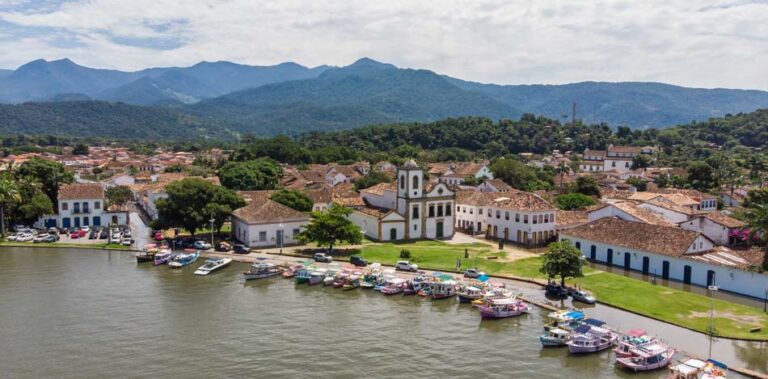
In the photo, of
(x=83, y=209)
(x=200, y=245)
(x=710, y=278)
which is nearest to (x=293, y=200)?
(x=200, y=245)

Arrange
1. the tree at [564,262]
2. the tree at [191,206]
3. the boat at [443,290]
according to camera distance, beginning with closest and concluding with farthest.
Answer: the tree at [564,262], the boat at [443,290], the tree at [191,206]

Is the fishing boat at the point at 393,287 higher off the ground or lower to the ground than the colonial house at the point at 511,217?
lower

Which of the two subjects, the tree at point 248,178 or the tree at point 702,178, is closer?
the tree at point 248,178

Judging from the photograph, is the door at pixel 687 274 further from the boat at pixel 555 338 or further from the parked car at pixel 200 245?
the parked car at pixel 200 245

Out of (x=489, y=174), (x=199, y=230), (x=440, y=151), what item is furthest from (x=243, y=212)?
(x=440, y=151)

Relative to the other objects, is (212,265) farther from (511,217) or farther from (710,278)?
(710,278)

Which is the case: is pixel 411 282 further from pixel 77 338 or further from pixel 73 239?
pixel 73 239

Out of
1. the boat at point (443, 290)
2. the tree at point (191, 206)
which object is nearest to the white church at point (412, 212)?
the tree at point (191, 206)
